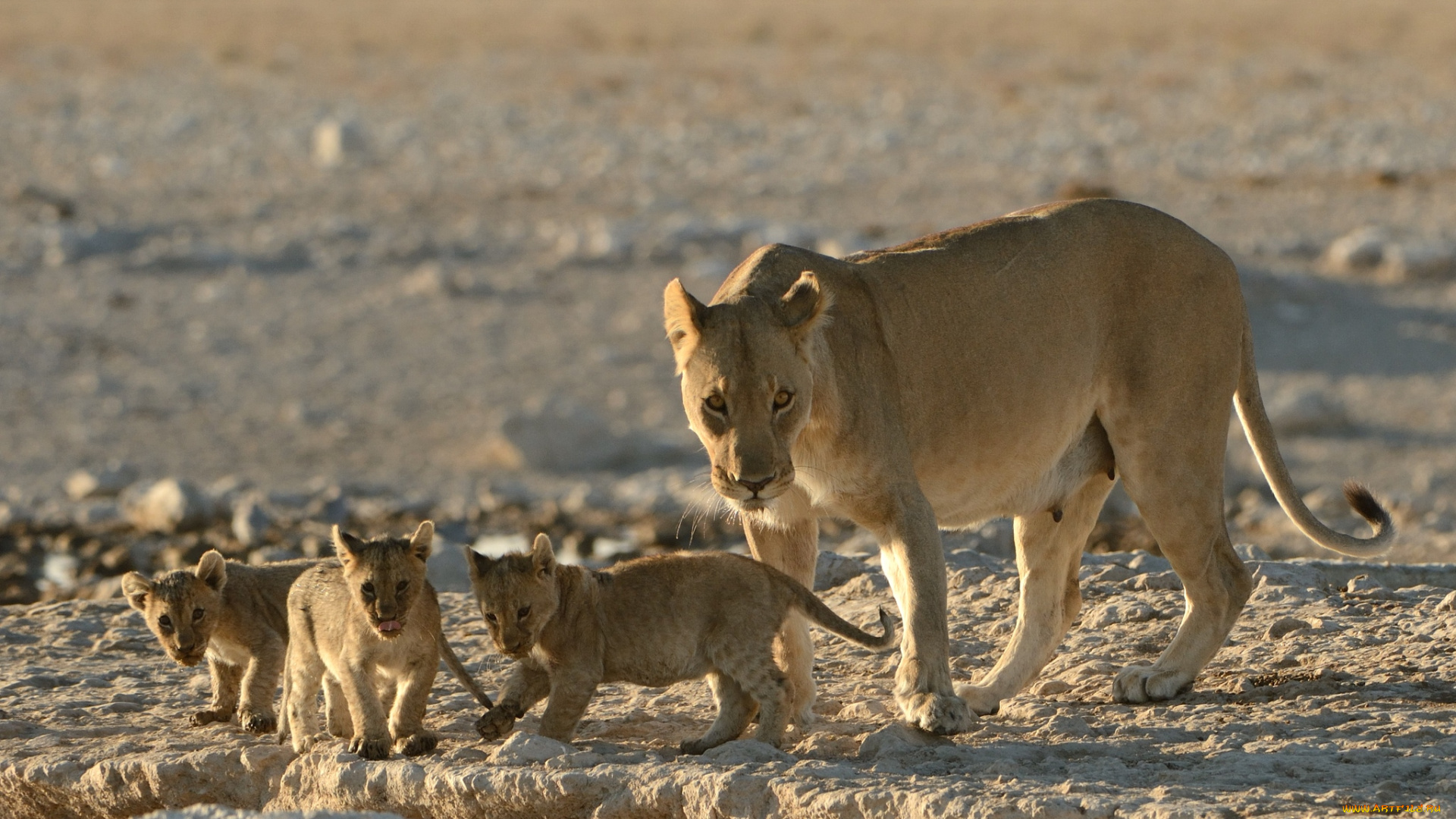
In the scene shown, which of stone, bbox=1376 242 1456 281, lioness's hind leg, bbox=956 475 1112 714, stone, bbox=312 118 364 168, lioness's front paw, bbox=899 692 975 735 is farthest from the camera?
stone, bbox=312 118 364 168

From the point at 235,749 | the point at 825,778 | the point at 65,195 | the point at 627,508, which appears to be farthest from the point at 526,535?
the point at 65,195

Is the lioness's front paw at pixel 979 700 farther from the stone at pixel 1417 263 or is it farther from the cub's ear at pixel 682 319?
the stone at pixel 1417 263

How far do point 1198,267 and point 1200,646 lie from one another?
3.86 feet

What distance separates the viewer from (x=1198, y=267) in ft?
21.0

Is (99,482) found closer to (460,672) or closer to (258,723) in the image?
(258,723)

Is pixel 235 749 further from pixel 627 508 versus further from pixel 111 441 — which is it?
pixel 111 441

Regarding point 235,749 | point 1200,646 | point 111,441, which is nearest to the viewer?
point 235,749

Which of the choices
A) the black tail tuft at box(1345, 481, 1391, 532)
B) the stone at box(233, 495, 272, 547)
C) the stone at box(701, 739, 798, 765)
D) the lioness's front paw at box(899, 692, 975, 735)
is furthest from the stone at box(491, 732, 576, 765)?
the stone at box(233, 495, 272, 547)

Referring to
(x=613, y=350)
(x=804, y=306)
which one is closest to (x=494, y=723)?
(x=804, y=306)

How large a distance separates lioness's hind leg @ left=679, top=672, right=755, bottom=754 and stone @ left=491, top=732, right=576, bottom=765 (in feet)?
1.20

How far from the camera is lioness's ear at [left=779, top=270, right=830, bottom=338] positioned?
18.2ft

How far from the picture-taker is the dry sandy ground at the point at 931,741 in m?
5.06

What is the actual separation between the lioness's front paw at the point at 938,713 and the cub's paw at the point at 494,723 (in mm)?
1108

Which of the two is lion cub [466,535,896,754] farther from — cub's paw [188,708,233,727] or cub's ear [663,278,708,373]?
cub's paw [188,708,233,727]
